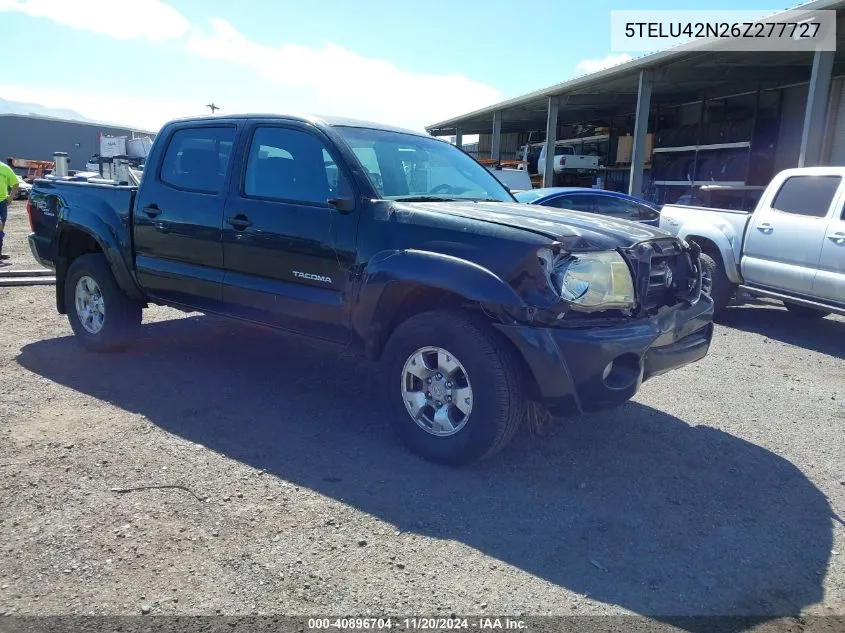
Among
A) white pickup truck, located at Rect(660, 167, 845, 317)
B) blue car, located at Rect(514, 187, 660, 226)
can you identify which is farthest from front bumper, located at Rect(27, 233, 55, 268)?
white pickup truck, located at Rect(660, 167, 845, 317)

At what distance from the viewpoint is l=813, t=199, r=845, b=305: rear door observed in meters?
6.74

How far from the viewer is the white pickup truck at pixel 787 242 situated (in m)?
6.90

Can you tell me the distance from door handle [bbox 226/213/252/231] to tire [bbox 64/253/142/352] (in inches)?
66.3

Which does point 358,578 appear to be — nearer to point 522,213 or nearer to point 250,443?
point 250,443

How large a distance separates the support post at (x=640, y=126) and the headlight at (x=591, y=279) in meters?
14.5

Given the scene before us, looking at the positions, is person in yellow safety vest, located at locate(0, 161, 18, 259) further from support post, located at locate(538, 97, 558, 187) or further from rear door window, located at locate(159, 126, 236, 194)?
support post, located at locate(538, 97, 558, 187)

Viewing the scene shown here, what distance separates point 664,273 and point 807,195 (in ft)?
15.1

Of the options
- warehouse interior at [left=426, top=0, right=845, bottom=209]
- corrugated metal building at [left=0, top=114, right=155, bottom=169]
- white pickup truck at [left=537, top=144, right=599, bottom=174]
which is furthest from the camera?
corrugated metal building at [left=0, top=114, right=155, bottom=169]

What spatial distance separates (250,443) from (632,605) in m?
2.37

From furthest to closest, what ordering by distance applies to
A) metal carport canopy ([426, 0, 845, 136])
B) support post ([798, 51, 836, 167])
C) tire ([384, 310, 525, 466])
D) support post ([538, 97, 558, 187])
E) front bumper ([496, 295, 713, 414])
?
support post ([538, 97, 558, 187])
metal carport canopy ([426, 0, 845, 136])
support post ([798, 51, 836, 167])
tire ([384, 310, 525, 466])
front bumper ([496, 295, 713, 414])

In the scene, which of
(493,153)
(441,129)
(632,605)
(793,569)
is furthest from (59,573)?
(441,129)

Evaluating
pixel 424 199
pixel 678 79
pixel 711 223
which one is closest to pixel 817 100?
pixel 711 223

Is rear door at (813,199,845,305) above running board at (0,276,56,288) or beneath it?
above

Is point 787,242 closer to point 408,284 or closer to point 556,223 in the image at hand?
point 556,223
